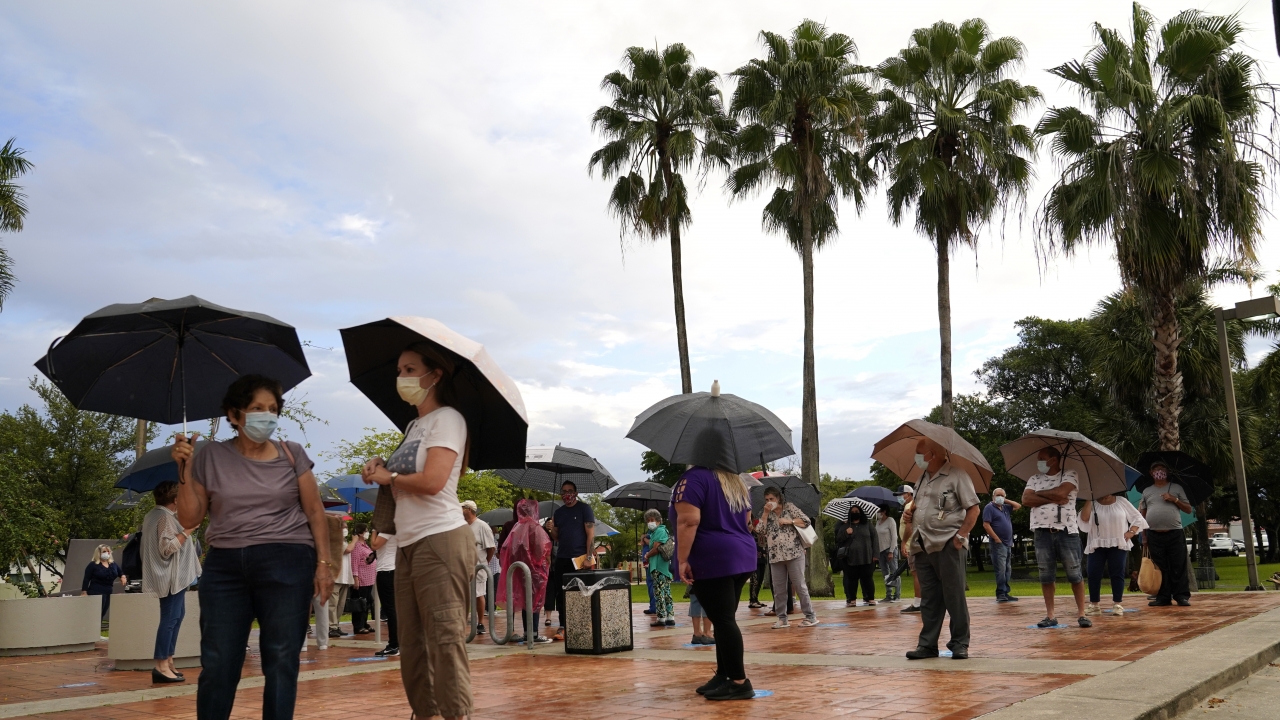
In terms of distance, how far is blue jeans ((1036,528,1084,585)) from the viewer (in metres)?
10.4

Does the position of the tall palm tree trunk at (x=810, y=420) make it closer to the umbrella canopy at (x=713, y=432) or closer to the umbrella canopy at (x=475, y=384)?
the umbrella canopy at (x=713, y=432)

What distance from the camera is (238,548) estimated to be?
4.16 meters

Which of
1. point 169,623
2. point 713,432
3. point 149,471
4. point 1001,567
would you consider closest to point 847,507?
point 1001,567

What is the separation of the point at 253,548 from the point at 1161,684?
5255 mm

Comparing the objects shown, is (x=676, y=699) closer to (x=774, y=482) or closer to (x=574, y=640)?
(x=574, y=640)

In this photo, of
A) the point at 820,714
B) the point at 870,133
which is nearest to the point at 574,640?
the point at 820,714

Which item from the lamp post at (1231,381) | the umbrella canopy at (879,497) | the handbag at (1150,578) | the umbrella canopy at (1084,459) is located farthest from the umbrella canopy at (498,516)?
the lamp post at (1231,381)

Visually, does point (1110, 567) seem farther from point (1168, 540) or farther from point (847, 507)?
point (847, 507)

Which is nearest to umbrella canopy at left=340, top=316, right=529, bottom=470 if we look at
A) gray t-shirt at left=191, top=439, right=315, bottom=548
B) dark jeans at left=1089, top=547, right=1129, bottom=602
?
gray t-shirt at left=191, top=439, right=315, bottom=548

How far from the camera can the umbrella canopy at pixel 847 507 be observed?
55.6 ft

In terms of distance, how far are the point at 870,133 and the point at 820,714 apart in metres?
23.7

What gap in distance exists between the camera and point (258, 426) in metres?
4.30

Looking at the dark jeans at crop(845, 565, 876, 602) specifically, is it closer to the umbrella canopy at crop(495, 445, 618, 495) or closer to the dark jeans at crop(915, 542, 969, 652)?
the umbrella canopy at crop(495, 445, 618, 495)

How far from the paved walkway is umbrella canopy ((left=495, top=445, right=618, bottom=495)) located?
2.52 metres
